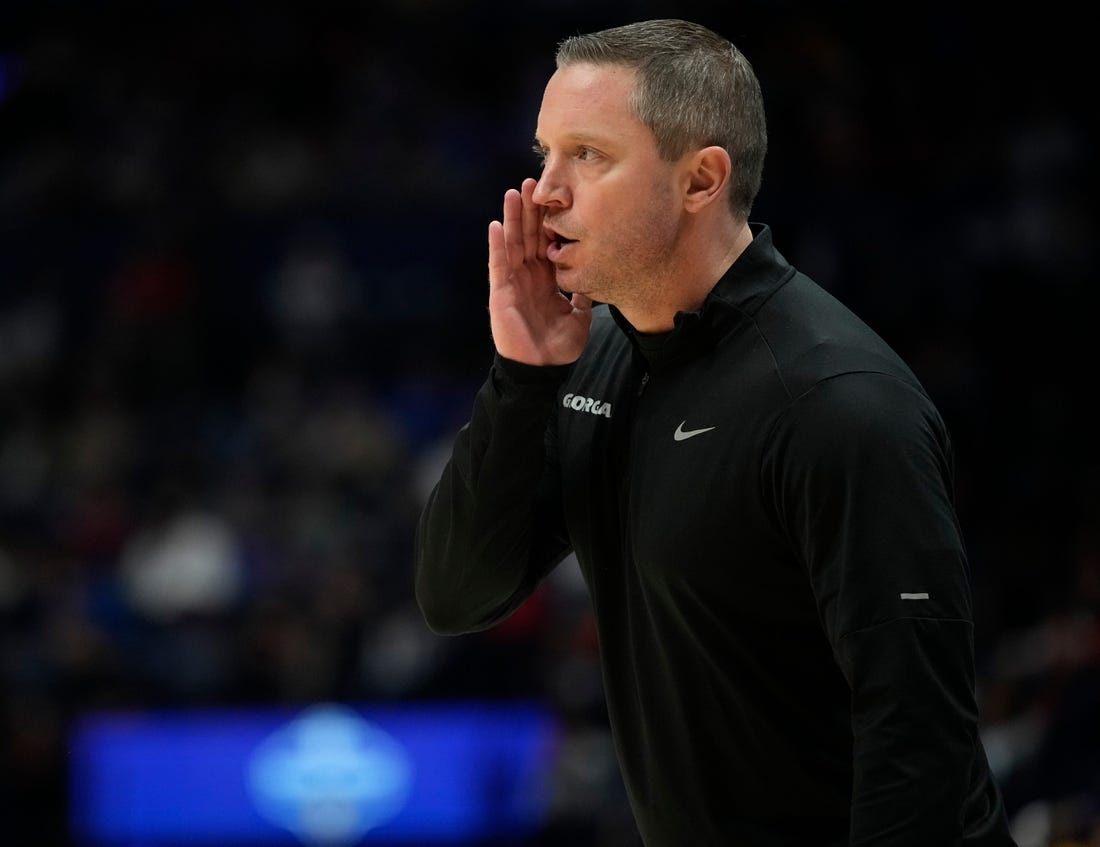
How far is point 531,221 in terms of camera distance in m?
2.68

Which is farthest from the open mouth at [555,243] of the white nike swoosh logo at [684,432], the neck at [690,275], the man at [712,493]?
the white nike swoosh logo at [684,432]

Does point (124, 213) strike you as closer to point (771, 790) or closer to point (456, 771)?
point (456, 771)

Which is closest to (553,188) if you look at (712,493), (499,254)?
(499,254)

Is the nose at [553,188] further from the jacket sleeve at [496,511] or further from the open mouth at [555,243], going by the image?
the jacket sleeve at [496,511]

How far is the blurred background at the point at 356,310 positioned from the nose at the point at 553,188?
A: 18.3 feet

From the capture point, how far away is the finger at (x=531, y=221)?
2654 millimetres

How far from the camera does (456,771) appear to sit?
27.5 ft

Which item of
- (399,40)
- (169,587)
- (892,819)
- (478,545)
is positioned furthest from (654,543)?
(399,40)

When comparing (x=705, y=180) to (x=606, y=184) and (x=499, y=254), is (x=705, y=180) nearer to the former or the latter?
(x=606, y=184)

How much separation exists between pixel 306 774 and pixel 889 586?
6659mm

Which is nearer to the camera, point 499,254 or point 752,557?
point 752,557

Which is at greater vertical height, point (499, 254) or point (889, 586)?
point (499, 254)

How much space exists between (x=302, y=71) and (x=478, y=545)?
32.3 feet

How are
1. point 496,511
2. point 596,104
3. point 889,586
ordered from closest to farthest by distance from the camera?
point 889,586, point 596,104, point 496,511
